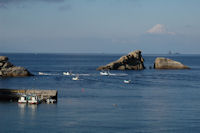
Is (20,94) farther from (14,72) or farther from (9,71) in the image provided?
(9,71)

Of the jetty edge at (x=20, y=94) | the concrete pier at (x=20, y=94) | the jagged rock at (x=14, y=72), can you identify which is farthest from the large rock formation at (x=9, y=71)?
the jetty edge at (x=20, y=94)

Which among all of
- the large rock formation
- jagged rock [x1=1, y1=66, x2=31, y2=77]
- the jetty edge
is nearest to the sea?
the jetty edge

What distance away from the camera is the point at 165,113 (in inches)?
3610

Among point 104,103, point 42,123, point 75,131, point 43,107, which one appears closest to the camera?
point 75,131

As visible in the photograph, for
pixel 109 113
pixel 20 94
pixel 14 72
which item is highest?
pixel 14 72

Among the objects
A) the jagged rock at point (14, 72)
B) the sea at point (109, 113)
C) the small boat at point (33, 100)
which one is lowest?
the sea at point (109, 113)

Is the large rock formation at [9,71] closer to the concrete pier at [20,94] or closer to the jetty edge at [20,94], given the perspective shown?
the concrete pier at [20,94]

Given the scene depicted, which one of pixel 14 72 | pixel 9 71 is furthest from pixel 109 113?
pixel 9 71

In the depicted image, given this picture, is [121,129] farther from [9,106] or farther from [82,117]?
[9,106]

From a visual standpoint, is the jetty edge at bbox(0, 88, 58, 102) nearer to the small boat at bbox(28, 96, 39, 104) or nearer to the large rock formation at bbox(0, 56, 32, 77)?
the small boat at bbox(28, 96, 39, 104)

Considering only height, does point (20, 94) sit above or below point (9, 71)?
below

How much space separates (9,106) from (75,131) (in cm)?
2942

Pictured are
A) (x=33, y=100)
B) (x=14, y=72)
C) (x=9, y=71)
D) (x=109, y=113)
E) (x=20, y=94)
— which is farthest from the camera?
(x=9, y=71)

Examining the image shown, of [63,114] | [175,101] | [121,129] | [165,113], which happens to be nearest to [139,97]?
[175,101]
